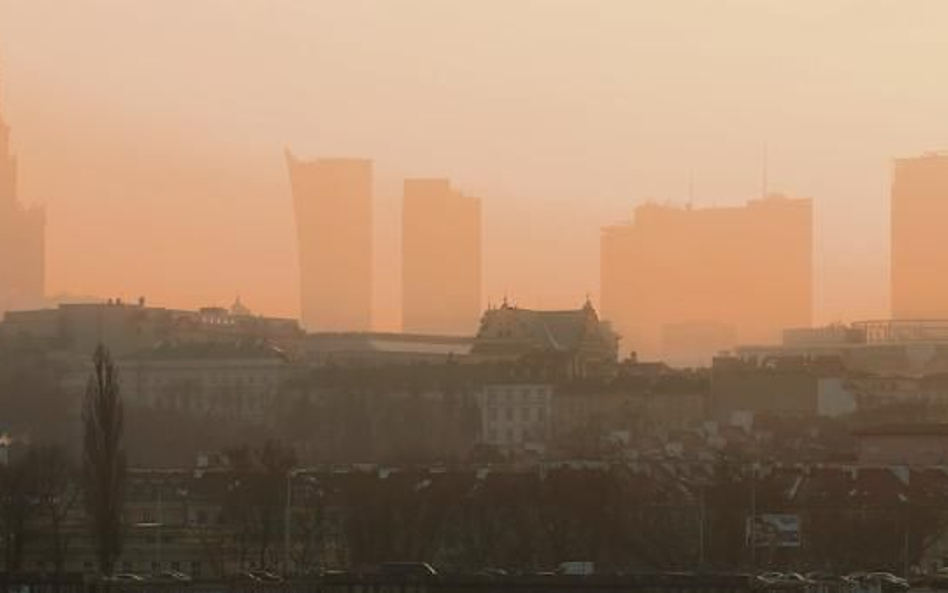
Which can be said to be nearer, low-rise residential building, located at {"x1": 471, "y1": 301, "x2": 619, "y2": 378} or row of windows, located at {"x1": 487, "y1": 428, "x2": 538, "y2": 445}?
row of windows, located at {"x1": 487, "y1": 428, "x2": 538, "y2": 445}

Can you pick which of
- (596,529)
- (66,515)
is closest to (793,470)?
(596,529)

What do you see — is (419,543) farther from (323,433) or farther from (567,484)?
(323,433)

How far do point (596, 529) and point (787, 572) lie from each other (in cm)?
762

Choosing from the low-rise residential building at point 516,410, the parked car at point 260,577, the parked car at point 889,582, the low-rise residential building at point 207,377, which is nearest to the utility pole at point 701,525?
the parked car at point 889,582

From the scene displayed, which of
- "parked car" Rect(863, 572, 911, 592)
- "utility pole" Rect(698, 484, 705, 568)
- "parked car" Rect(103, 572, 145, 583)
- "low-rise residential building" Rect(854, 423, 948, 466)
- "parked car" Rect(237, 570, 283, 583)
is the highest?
"low-rise residential building" Rect(854, 423, 948, 466)

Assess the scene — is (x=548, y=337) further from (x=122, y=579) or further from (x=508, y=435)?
(x=122, y=579)

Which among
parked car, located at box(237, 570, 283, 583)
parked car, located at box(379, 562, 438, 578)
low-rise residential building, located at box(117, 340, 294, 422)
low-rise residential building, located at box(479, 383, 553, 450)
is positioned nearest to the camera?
parked car, located at box(379, 562, 438, 578)

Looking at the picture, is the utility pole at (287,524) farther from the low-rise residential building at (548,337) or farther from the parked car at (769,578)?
the low-rise residential building at (548,337)

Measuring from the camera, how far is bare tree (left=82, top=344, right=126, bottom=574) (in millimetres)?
56719

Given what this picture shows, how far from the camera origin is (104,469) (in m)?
58.3

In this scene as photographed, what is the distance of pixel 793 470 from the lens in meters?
75.3

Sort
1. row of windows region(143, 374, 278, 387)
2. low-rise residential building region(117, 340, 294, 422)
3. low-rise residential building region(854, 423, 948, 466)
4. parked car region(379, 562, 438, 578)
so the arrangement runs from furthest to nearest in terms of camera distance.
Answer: row of windows region(143, 374, 278, 387) → low-rise residential building region(117, 340, 294, 422) → low-rise residential building region(854, 423, 948, 466) → parked car region(379, 562, 438, 578)

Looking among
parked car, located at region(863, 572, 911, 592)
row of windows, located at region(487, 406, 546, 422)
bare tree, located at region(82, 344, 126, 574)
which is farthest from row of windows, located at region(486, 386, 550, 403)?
parked car, located at region(863, 572, 911, 592)

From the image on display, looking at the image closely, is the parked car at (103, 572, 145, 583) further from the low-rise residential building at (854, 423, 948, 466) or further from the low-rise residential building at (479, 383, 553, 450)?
the low-rise residential building at (479, 383, 553, 450)
